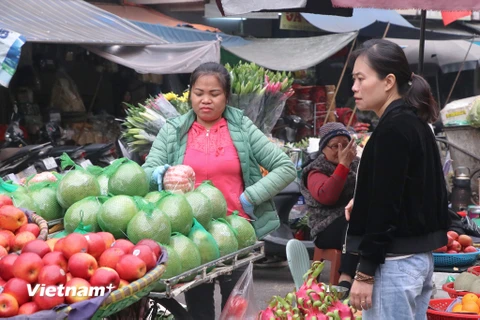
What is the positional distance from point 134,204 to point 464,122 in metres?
6.45

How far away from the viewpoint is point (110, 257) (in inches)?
126

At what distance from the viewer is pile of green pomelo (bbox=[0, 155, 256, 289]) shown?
3715 millimetres

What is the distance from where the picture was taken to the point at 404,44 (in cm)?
1770

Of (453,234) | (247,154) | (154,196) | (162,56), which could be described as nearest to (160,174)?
(154,196)

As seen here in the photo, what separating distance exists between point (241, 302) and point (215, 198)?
0.61 metres

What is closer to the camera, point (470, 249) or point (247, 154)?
point (247, 154)

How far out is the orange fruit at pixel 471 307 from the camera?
166 inches

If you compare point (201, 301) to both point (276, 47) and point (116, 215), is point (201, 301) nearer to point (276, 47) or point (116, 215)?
point (116, 215)

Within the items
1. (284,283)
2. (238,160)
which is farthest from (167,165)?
(284,283)

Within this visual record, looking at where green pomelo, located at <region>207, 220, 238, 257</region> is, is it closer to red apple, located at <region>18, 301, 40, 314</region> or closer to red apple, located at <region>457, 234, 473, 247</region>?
red apple, located at <region>18, 301, 40, 314</region>

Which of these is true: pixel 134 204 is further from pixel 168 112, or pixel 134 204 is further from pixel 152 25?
pixel 152 25

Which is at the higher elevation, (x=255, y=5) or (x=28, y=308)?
(x=255, y=5)

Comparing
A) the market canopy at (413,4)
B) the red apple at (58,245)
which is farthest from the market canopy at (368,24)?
the red apple at (58,245)

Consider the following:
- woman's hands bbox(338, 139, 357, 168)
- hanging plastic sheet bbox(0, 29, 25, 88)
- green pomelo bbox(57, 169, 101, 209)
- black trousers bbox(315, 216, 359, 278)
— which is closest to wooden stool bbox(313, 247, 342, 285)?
black trousers bbox(315, 216, 359, 278)
